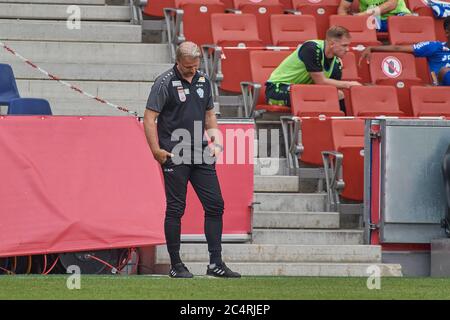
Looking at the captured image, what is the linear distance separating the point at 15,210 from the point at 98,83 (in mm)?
3513

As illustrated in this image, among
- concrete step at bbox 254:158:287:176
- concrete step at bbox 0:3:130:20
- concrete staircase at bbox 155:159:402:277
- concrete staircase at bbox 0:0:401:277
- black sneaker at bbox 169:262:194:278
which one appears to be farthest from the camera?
concrete step at bbox 0:3:130:20

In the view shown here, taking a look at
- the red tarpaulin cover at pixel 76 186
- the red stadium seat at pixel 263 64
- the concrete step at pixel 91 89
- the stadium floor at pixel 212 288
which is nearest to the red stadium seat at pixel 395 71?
the red stadium seat at pixel 263 64

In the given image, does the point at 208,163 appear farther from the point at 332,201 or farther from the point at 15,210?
the point at 332,201

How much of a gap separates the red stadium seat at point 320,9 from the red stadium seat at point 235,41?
1.06m

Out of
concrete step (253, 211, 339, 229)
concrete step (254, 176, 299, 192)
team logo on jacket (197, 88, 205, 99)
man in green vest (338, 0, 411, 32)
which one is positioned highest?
man in green vest (338, 0, 411, 32)

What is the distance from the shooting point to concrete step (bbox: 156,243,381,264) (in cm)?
1260

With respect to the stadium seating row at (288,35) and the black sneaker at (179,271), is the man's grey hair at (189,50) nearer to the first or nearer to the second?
the black sneaker at (179,271)

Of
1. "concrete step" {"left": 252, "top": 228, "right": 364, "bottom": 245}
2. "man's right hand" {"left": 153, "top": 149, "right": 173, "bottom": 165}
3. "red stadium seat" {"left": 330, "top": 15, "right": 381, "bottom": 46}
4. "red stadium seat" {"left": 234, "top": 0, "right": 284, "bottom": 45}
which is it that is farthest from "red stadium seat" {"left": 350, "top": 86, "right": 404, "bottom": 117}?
"man's right hand" {"left": 153, "top": 149, "right": 173, "bottom": 165}

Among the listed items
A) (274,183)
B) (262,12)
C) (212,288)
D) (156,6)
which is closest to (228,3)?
(262,12)

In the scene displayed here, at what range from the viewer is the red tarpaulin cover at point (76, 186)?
38.7 ft

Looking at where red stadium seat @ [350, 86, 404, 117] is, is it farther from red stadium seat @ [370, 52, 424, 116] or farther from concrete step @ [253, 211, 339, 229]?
concrete step @ [253, 211, 339, 229]

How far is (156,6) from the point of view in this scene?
642 inches

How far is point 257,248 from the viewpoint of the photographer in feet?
42.0

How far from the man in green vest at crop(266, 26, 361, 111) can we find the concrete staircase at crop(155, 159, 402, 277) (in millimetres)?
824
